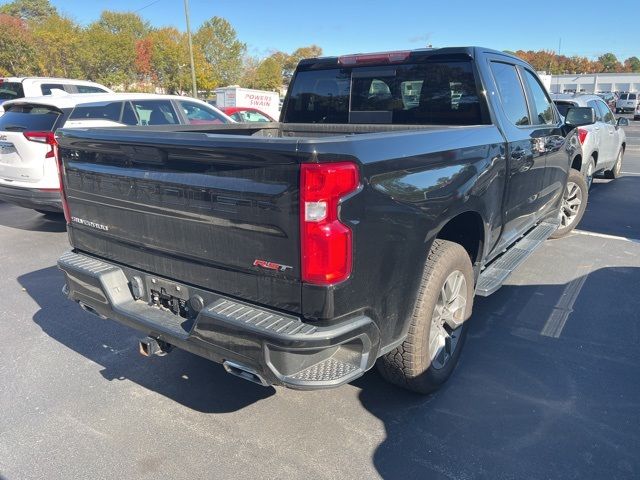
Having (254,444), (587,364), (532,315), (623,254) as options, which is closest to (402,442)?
(254,444)

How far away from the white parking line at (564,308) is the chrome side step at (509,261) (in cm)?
55

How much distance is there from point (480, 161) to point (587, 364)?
1648mm

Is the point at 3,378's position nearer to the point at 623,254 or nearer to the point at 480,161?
the point at 480,161

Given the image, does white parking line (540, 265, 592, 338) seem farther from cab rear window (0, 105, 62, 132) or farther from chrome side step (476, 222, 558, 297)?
cab rear window (0, 105, 62, 132)

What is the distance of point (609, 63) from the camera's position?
114062mm

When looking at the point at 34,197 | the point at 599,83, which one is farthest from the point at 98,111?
the point at 599,83

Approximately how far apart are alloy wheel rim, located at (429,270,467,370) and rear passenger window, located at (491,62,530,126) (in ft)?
4.99

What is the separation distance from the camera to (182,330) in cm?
247

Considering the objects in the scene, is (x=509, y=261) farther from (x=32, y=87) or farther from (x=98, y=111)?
(x=32, y=87)

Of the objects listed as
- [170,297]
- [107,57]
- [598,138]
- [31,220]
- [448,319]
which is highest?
[107,57]

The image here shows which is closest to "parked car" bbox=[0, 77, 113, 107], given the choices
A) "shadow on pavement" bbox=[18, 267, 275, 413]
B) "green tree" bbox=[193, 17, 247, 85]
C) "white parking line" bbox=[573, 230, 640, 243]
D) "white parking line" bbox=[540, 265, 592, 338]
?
"shadow on pavement" bbox=[18, 267, 275, 413]

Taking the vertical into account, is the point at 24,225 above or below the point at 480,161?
below

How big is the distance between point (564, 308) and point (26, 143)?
646 centimetres

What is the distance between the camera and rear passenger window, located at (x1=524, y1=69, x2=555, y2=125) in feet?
14.8
